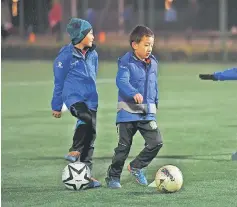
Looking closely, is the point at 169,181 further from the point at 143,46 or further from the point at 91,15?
the point at 91,15

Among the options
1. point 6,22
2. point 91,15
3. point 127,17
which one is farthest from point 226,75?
point 6,22

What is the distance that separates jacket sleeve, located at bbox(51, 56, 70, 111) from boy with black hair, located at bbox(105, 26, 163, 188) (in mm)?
570

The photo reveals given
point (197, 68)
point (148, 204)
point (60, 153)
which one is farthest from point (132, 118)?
point (197, 68)

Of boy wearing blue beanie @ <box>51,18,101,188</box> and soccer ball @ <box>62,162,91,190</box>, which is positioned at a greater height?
boy wearing blue beanie @ <box>51,18,101,188</box>

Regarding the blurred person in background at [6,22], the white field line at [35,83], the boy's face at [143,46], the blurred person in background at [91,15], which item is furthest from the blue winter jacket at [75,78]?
the blurred person in background at [6,22]

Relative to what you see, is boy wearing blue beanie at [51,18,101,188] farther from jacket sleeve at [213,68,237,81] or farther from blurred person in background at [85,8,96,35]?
blurred person in background at [85,8,96,35]

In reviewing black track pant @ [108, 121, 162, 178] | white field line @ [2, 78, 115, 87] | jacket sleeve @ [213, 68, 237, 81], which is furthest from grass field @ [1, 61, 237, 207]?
jacket sleeve @ [213, 68, 237, 81]

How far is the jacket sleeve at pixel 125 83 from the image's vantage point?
29.0ft

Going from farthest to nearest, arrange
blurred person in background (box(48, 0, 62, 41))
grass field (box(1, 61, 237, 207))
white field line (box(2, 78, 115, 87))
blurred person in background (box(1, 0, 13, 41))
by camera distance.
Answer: blurred person in background (box(1, 0, 13, 41))
blurred person in background (box(48, 0, 62, 41))
white field line (box(2, 78, 115, 87))
grass field (box(1, 61, 237, 207))

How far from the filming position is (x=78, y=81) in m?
9.38

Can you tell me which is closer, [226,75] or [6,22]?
[226,75]

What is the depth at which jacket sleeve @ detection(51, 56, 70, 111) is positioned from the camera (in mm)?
9367

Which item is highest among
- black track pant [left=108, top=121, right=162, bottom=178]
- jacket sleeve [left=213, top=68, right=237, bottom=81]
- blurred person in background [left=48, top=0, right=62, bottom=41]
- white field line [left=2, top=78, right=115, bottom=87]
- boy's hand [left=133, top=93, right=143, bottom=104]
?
jacket sleeve [left=213, top=68, right=237, bottom=81]

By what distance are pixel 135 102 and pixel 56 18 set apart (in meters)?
27.3
